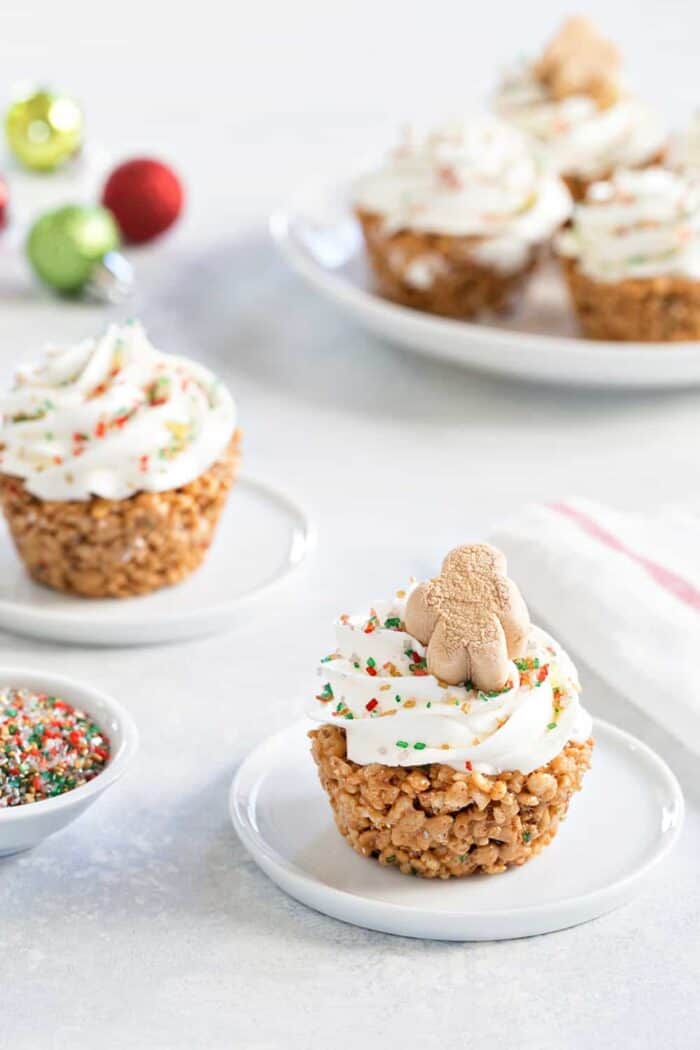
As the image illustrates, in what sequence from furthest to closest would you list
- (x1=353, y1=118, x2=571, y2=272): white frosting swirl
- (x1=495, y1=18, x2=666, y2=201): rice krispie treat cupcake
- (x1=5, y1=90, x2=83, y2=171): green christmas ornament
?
(x1=5, y1=90, x2=83, y2=171): green christmas ornament, (x1=495, y1=18, x2=666, y2=201): rice krispie treat cupcake, (x1=353, y1=118, x2=571, y2=272): white frosting swirl

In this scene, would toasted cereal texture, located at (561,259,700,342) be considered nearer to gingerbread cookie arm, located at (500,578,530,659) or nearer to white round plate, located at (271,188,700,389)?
white round plate, located at (271,188,700,389)

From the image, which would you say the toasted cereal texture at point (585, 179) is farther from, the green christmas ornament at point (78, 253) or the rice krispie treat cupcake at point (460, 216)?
the green christmas ornament at point (78, 253)

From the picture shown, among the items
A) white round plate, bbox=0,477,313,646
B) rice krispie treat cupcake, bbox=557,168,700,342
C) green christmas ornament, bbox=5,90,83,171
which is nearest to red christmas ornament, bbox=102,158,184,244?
green christmas ornament, bbox=5,90,83,171

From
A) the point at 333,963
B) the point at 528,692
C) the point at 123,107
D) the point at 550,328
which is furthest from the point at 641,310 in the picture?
the point at 123,107

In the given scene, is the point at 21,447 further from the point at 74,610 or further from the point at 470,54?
the point at 470,54

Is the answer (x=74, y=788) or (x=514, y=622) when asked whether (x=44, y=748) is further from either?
(x=514, y=622)

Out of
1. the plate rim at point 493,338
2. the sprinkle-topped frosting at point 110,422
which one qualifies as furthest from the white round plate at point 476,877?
the plate rim at point 493,338

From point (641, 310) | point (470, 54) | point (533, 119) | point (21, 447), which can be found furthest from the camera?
point (470, 54)
